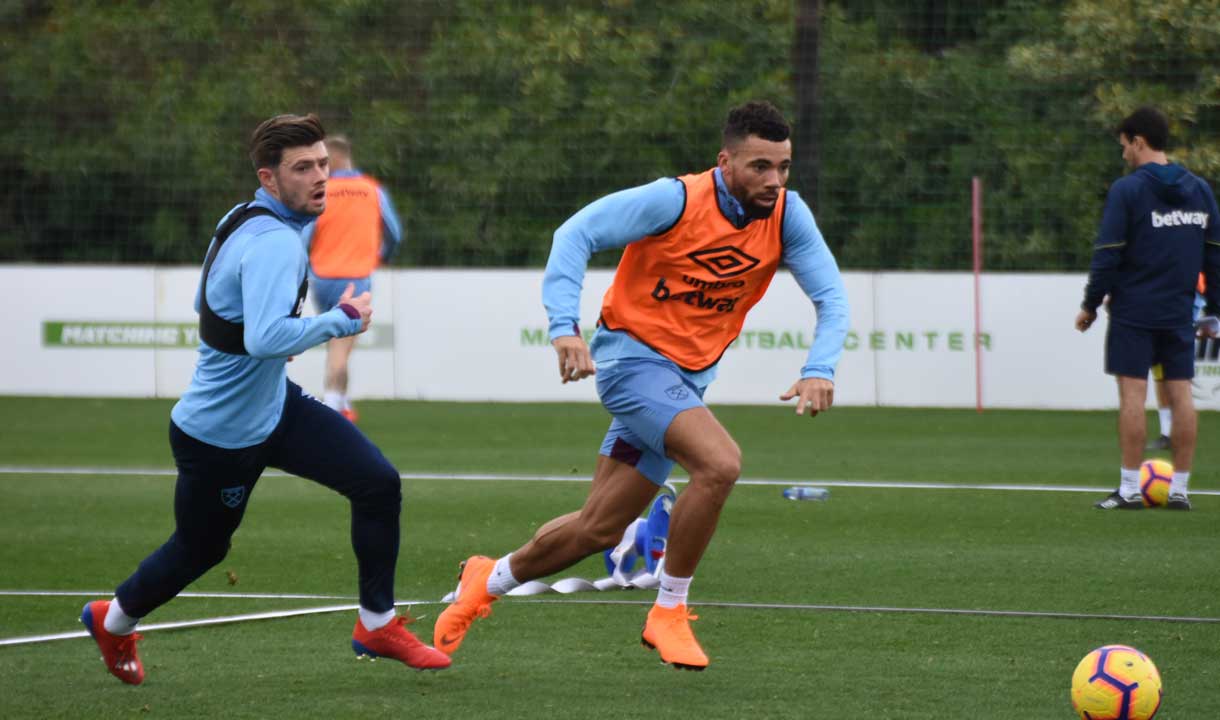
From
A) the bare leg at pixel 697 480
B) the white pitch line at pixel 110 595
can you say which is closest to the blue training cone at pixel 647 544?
the white pitch line at pixel 110 595

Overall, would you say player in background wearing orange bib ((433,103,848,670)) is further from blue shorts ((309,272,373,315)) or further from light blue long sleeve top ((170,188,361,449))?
blue shorts ((309,272,373,315))

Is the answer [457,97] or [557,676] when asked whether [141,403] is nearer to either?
[457,97]

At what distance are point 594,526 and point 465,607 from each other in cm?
55

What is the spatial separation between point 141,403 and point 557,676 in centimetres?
1208

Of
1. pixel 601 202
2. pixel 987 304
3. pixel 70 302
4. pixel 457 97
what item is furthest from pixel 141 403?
pixel 601 202

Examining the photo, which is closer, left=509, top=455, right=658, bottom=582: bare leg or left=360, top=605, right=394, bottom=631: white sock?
left=360, top=605, right=394, bottom=631: white sock

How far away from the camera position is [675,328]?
254 inches

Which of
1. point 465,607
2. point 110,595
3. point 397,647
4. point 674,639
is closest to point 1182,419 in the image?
point 674,639

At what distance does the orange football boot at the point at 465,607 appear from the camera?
6219mm

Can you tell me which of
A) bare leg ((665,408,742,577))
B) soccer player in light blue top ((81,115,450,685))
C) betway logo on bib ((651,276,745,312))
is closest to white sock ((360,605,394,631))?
soccer player in light blue top ((81,115,450,685))

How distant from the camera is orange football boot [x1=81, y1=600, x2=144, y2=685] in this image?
19.3 feet

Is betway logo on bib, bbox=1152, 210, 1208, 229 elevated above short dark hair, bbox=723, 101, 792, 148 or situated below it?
below

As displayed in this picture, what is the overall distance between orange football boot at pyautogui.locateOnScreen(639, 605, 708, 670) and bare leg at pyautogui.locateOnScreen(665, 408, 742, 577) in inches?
6.4

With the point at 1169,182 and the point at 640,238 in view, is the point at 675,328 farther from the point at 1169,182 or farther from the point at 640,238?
the point at 1169,182
